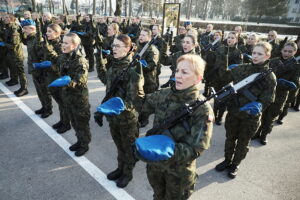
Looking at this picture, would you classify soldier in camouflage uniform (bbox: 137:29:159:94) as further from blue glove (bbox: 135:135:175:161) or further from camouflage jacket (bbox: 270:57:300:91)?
blue glove (bbox: 135:135:175:161)

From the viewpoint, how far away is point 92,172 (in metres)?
3.62

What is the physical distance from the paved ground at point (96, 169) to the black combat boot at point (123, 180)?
0.26ft

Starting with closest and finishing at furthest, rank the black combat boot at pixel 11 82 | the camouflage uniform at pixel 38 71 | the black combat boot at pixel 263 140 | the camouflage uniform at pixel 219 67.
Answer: the black combat boot at pixel 263 140 → the camouflage uniform at pixel 38 71 → the camouflage uniform at pixel 219 67 → the black combat boot at pixel 11 82

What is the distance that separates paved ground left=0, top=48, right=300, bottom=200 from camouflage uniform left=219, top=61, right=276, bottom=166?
20.2 inches

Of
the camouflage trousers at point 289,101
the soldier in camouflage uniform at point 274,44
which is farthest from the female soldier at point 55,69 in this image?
the soldier in camouflage uniform at point 274,44

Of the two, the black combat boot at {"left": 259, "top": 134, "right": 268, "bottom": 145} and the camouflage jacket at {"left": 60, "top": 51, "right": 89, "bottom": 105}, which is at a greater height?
the camouflage jacket at {"left": 60, "top": 51, "right": 89, "bottom": 105}

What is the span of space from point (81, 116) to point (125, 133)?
1088 millimetres

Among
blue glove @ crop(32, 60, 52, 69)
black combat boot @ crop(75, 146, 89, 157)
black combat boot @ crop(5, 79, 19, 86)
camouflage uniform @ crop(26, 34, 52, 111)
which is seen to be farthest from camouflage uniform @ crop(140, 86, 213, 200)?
black combat boot @ crop(5, 79, 19, 86)

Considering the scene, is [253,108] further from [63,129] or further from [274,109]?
[63,129]

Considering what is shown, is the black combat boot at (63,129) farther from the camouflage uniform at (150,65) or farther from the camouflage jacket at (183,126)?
the camouflage jacket at (183,126)

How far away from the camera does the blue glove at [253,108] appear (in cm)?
312

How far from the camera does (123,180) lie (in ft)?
11.0

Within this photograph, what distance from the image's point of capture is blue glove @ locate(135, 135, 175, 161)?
5.41 ft

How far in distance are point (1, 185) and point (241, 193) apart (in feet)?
12.2
